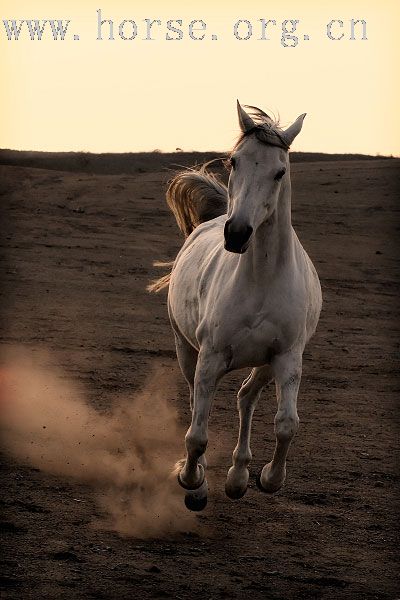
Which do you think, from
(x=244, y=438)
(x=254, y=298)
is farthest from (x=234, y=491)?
(x=254, y=298)

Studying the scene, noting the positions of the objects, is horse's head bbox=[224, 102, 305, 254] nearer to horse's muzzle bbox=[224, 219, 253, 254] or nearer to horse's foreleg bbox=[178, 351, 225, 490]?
horse's muzzle bbox=[224, 219, 253, 254]

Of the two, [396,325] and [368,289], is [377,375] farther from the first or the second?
[368,289]

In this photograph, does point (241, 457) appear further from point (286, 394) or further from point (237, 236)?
point (237, 236)

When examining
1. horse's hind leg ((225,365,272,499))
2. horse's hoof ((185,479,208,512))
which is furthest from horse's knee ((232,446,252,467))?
horse's hoof ((185,479,208,512))

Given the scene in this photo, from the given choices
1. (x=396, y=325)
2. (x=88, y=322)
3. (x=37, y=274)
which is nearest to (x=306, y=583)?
(x=88, y=322)

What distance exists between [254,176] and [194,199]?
9.64ft

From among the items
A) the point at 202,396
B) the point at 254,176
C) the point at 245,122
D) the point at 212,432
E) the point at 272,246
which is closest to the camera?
the point at 254,176

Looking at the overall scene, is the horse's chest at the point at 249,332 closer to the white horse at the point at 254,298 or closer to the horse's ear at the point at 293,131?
the white horse at the point at 254,298

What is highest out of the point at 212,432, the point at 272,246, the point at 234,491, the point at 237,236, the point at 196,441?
the point at 237,236

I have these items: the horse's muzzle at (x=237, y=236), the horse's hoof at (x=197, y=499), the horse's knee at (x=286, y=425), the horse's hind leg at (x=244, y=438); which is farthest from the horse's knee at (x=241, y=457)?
the horse's muzzle at (x=237, y=236)

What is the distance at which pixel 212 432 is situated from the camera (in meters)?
8.80

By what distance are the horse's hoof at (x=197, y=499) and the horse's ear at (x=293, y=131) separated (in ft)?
7.08

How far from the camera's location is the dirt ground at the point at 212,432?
5.69m

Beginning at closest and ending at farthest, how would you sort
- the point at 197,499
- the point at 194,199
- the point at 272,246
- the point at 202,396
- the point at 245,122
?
the point at 245,122 < the point at 272,246 < the point at 202,396 < the point at 197,499 < the point at 194,199
